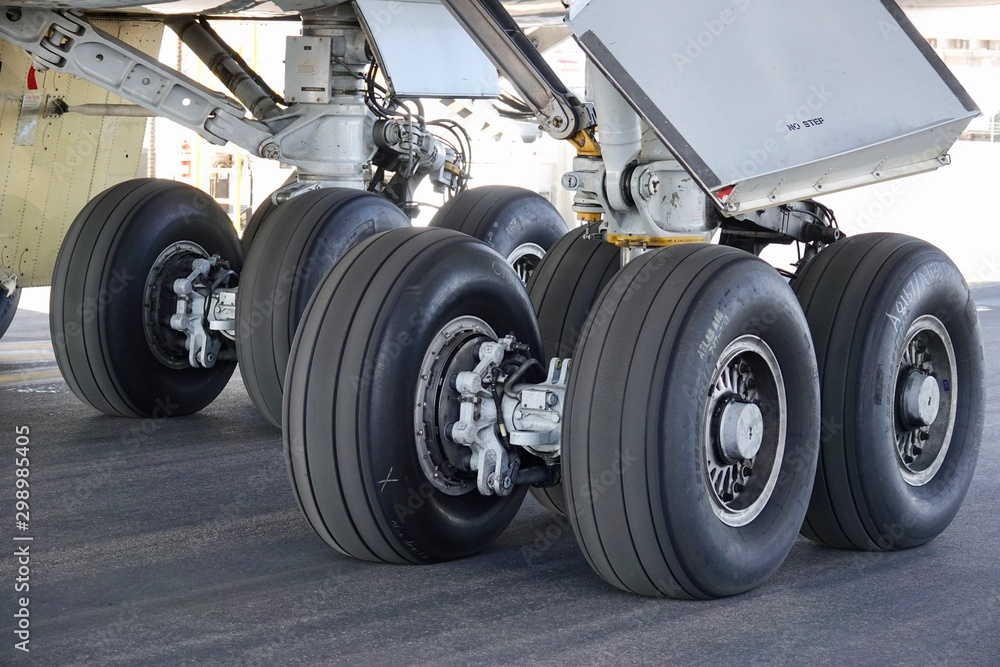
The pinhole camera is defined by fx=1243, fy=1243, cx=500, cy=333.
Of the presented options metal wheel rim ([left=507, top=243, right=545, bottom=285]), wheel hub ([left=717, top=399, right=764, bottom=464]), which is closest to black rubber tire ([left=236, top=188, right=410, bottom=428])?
metal wheel rim ([left=507, top=243, right=545, bottom=285])

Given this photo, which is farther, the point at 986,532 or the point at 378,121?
the point at 378,121

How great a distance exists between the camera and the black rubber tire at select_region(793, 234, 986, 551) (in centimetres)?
348

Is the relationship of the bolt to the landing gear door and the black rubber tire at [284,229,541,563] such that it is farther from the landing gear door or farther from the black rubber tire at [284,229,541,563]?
the landing gear door

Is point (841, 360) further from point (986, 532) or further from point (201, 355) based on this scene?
point (201, 355)

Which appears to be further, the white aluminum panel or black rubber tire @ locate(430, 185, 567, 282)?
black rubber tire @ locate(430, 185, 567, 282)

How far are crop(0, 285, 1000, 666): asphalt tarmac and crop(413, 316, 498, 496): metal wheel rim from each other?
0.23 m

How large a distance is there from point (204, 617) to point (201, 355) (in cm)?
255

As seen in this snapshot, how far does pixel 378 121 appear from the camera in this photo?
5.96m

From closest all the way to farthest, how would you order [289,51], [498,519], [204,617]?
[204,617], [498,519], [289,51]

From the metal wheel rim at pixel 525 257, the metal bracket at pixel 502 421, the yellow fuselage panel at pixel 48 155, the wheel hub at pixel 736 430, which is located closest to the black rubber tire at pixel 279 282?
the metal wheel rim at pixel 525 257

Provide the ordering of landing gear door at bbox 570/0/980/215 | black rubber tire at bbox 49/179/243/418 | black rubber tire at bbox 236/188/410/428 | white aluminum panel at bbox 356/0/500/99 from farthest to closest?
white aluminum panel at bbox 356/0/500/99
black rubber tire at bbox 49/179/243/418
black rubber tire at bbox 236/188/410/428
landing gear door at bbox 570/0/980/215

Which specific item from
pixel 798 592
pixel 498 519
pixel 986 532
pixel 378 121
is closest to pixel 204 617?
pixel 498 519

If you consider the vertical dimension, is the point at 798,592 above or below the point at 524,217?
below

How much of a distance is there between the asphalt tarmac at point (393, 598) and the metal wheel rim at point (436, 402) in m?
0.23
